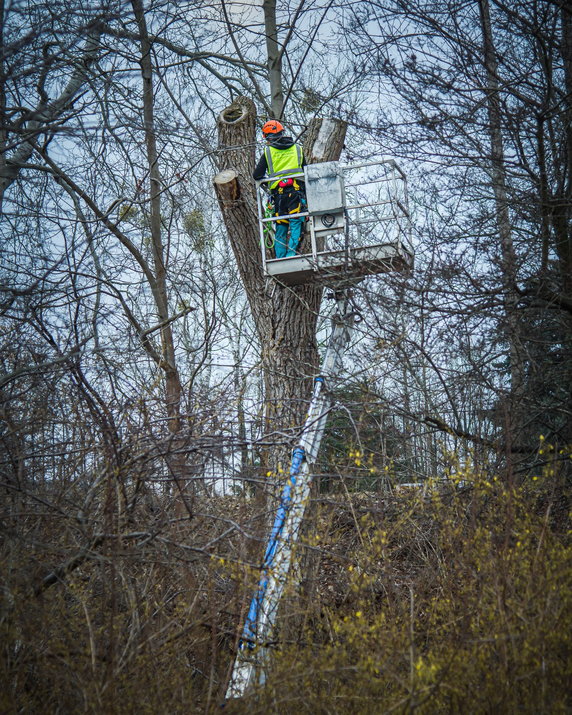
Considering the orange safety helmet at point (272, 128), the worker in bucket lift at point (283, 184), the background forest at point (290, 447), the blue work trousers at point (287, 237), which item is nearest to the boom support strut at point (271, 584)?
the background forest at point (290, 447)

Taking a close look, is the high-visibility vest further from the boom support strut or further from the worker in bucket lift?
the boom support strut

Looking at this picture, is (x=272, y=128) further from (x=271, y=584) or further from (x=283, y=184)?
(x=271, y=584)

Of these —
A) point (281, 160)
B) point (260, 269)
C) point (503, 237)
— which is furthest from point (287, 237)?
point (503, 237)

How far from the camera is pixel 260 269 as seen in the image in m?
8.85

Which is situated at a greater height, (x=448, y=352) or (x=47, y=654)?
(x=448, y=352)

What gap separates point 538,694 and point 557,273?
439 cm

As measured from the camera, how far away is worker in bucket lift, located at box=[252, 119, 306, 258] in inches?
334

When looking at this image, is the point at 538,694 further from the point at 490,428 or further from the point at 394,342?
the point at 490,428

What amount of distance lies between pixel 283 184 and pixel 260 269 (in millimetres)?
1098

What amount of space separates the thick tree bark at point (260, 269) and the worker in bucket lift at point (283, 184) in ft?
0.98

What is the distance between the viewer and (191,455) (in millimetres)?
5773

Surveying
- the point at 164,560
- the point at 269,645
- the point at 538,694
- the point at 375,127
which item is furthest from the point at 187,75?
the point at 538,694

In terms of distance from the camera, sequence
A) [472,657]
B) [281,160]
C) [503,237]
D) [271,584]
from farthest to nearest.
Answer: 1. [281,160]
2. [503,237]
3. [271,584]
4. [472,657]

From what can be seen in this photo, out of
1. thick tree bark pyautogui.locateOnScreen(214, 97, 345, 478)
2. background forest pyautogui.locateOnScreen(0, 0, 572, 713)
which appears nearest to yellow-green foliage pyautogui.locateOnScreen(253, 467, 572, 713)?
background forest pyautogui.locateOnScreen(0, 0, 572, 713)
